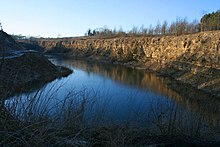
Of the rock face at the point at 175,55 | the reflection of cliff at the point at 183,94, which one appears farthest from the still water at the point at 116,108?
the rock face at the point at 175,55

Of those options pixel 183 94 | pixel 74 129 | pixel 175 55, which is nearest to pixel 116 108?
pixel 74 129

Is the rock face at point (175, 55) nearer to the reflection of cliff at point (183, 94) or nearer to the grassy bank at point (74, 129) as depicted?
the reflection of cliff at point (183, 94)

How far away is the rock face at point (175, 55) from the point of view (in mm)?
31562

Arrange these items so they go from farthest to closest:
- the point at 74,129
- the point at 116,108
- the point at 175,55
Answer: the point at 175,55 → the point at 116,108 → the point at 74,129

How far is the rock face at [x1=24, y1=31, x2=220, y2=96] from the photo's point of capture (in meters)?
31.6

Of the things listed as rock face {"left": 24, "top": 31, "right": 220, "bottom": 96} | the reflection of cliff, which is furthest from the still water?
rock face {"left": 24, "top": 31, "right": 220, "bottom": 96}

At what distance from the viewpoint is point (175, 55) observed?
45875 mm

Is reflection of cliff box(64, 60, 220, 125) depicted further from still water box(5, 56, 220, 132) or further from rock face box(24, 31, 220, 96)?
rock face box(24, 31, 220, 96)

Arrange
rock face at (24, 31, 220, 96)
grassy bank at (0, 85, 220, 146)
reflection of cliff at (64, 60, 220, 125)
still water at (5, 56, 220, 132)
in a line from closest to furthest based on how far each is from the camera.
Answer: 1. grassy bank at (0, 85, 220, 146)
2. still water at (5, 56, 220, 132)
3. reflection of cliff at (64, 60, 220, 125)
4. rock face at (24, 31, 220, 96)

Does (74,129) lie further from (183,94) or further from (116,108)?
(183,94)

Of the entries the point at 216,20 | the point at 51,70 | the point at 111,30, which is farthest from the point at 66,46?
the point at 51,70

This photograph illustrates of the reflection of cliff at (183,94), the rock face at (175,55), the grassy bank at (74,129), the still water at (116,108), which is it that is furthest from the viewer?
the rock face at (175,55)

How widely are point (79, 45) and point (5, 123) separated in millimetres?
86302

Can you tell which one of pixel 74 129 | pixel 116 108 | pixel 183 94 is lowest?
pixel 183 94
